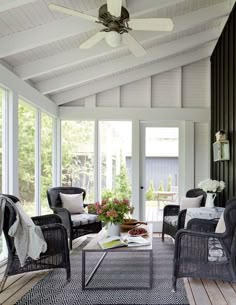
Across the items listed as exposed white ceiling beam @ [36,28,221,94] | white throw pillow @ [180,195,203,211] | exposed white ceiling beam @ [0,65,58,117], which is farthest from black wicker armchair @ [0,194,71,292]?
exposed white ceiling beam @ [36,28,221,94]

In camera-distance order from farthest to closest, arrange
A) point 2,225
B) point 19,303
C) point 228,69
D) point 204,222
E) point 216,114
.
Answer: point 216,114 → point 228,69 → point 204,222 → point 2,225 → point 19,303

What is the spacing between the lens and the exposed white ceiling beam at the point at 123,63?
519 cm

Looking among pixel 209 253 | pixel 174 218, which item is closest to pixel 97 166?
pixel 174 218

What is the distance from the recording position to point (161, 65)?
5.85 m

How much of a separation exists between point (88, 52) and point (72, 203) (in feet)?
8.02

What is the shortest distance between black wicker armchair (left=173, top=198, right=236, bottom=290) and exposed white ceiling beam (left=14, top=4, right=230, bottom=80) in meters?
2.69

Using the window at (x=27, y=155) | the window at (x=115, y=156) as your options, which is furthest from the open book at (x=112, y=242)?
the window at (x=115, y=156)

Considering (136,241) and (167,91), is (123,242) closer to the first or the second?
(136,241)

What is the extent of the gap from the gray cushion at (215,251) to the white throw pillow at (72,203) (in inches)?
103

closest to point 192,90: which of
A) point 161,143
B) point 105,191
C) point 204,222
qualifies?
point 161,143

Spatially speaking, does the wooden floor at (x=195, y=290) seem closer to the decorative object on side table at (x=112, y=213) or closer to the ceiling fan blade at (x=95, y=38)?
the decorative object on side table at (x=112, y=213)

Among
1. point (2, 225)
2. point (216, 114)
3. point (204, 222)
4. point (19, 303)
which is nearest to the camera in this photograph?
point (19, 303)

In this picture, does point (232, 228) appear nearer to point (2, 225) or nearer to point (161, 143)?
point (2, 225)

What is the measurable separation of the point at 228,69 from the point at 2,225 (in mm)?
3775
